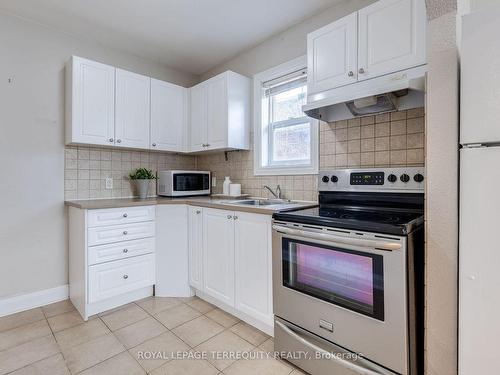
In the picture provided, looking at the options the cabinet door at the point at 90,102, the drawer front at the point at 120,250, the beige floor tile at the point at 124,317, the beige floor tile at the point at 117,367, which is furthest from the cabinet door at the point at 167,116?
the beige floor tile at the point at 117,367

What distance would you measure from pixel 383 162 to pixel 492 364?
1.19 m

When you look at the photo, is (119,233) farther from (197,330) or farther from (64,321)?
(197,330)

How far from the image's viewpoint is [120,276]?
2238mm

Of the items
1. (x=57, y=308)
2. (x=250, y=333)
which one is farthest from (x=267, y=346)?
(x=57, y=308)

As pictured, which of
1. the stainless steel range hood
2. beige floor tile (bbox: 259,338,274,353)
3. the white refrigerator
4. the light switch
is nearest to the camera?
the white refrigerator

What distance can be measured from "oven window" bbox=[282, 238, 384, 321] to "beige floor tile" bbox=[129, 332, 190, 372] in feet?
2.81

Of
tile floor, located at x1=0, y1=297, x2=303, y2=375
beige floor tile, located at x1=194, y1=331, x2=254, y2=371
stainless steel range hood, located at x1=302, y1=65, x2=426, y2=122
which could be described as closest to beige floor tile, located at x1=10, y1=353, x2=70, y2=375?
tile floor, located at x1=0, y1=297, x2=303, y2=375

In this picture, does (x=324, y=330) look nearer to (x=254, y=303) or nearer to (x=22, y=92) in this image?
(x=254, y=303)

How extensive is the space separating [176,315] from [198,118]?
198 cm

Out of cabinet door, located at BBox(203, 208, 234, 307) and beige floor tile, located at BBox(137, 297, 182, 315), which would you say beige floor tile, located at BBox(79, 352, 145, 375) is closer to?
beige floor tile, located at BBox(137, 297, 182, 315)

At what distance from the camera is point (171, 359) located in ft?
5.31

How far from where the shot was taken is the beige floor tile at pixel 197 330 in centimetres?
182

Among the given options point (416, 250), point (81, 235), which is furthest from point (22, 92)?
point (416, 250)

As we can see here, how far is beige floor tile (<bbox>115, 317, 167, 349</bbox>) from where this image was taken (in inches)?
70.6
